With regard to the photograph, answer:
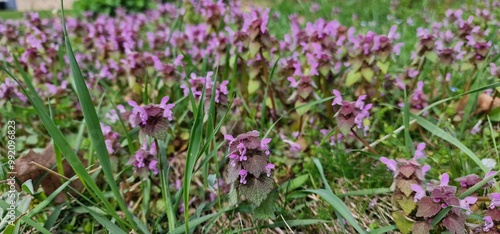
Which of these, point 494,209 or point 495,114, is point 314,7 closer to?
point 495,114

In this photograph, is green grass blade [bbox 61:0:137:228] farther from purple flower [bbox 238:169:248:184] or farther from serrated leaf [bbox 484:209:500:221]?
serrated leaf [bbox 484:209:500:221]

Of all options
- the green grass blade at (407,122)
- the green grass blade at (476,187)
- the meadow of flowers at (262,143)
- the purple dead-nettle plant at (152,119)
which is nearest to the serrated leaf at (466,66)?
the meadow of flowers at (262,143)

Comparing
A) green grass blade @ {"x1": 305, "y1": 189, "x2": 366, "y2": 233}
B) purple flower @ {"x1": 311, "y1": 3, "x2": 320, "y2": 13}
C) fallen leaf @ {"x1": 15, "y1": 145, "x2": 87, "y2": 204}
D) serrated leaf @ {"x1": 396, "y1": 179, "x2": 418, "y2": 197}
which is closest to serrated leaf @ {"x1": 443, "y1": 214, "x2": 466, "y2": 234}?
serrated leaf @ {"x1": 396, "y1": 179, "x2": 418, "y2": 197}

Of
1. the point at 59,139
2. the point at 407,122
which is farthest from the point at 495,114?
the point at 59,139

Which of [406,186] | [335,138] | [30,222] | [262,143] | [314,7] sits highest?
[262,143]

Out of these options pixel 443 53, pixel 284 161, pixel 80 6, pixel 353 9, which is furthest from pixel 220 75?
pixel 80 6

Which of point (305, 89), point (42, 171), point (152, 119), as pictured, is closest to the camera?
point (152, 119)

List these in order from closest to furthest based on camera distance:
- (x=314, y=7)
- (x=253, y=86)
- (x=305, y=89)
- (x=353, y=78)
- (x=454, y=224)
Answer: (x=454, y=224) → (x=305, y=89) → (x=353, y=78) → (x=253, y=86) → (x=314, y=7)
